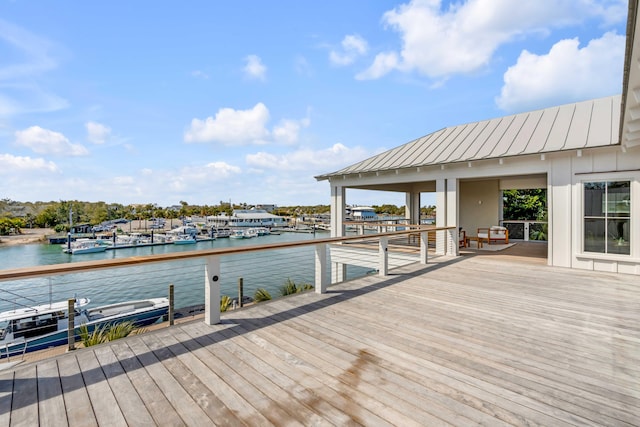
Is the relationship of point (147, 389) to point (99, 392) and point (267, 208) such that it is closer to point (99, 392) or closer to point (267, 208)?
point (99, 392)

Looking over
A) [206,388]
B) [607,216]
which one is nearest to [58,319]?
[206,388]

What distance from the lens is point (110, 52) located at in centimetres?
928

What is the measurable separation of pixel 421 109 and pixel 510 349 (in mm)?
9788

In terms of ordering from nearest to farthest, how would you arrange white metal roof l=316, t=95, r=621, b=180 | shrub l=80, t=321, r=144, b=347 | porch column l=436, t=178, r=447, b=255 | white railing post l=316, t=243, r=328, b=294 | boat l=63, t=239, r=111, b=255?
white railing post l=316, t=243, r=328, b=294 → shrub l=80, t=321, r=144, b=347 → white metal roof l=316, t=95, r=621, b=180 → porch column l=436, t=178, r=447, b=255 → boat l=63, t=239, r=111, b=255

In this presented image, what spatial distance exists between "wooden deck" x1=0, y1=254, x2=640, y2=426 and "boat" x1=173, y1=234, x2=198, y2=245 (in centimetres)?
3937

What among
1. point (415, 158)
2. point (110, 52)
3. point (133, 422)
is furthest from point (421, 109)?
point (133, 422)

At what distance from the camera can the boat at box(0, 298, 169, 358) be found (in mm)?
9578

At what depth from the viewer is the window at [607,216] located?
5.52m

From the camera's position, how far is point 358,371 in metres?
2.19

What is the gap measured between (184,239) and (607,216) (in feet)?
137

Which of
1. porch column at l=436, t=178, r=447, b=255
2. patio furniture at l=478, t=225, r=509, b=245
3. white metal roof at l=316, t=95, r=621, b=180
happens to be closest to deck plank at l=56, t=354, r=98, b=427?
porch column at l=436, t=178, r=447, b=255

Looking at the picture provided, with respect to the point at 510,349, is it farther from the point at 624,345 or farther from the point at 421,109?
the point at 421,109

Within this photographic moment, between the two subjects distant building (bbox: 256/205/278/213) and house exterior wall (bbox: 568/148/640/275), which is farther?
distant building (bbox: 256/205/278/213)

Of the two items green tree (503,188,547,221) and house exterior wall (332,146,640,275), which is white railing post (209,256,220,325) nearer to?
house exterior wall (332,146,640,275)
